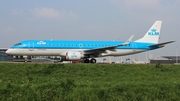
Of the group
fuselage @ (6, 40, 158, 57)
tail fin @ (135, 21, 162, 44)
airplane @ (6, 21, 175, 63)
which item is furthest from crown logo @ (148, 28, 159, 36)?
fuselage @ (6, 40, 158, 57)

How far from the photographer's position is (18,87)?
45.4ft

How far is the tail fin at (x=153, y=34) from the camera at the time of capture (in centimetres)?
4128

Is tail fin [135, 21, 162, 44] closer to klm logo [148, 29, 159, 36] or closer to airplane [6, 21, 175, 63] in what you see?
klm logo [148, 29, 159, 36]

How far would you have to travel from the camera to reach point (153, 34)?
41969mm

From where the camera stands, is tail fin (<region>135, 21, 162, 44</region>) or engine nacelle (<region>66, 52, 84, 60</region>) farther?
tail fin (<region>135, 21, 162, 44</region>)

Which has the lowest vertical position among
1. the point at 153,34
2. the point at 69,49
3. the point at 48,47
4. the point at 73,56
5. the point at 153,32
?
the point at 73,56

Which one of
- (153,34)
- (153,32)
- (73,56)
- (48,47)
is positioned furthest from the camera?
(153,32)

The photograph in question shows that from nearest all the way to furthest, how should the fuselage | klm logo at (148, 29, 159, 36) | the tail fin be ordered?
the fuselage, the tail fin, klm logo at (148, 29, 159, 36)

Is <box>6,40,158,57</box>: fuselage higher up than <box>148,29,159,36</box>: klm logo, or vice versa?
<box>148,29,159,36</box>: klm logo

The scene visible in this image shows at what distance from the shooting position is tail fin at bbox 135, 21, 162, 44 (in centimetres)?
4128

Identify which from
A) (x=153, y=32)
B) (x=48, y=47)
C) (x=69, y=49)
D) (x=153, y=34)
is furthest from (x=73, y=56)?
(x=153, y=32)

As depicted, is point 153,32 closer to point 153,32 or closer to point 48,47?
point 153,32

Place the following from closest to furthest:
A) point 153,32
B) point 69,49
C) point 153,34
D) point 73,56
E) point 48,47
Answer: point 73,56 < point 48,47 < point 69,49 < point 153,34 < point 153,32

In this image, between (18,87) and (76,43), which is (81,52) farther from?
(18,87)
